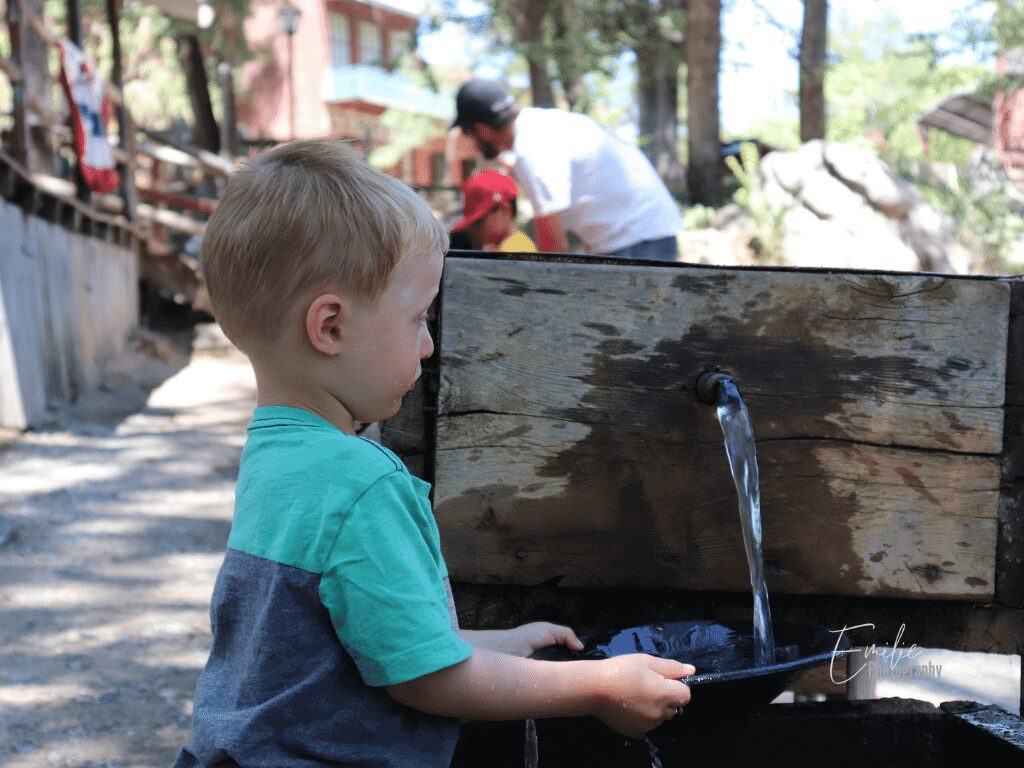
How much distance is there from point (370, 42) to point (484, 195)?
34.3 meters

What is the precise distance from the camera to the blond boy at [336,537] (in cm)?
137

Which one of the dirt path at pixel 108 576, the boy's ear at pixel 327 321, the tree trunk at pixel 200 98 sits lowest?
the dirt path at pixel 108 576

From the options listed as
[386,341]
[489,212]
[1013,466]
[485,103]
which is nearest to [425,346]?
[386,341]

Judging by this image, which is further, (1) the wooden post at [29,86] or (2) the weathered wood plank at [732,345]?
(1) the wooden post at [29,86]

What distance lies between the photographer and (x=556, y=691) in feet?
4.84

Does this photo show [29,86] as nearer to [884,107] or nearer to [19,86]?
[19,86]

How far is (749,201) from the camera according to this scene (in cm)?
1370

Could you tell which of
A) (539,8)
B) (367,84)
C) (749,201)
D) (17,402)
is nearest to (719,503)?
(17,402)

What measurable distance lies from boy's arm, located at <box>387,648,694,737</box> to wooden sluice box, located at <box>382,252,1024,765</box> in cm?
46

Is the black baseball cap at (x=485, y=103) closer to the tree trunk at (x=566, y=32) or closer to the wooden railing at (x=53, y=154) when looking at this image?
the wooden railing at (x=53, y=154)

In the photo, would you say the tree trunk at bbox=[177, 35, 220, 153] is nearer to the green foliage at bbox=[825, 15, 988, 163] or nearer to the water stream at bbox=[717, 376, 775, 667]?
the green foliage at bbox=[825, 15, 988, 163]

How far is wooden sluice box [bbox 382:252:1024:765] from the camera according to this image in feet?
6.22

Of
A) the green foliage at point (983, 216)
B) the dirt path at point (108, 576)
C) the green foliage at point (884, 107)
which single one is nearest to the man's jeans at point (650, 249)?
the dirt path at point (108, 576)

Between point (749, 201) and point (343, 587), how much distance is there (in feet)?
42.6
